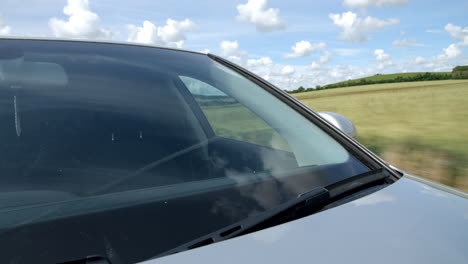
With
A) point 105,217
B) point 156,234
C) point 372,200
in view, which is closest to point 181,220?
point 156,234

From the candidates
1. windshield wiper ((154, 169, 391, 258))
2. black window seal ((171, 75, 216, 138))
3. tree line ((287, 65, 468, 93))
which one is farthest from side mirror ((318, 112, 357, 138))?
tree line ((287, 65, 468, 93))

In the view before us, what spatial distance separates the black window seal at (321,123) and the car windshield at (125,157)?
0.03 m

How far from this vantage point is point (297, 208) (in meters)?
1.04

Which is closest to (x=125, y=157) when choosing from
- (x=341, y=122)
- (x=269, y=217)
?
(x=269, y=217)

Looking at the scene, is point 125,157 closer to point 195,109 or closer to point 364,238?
point 364,238

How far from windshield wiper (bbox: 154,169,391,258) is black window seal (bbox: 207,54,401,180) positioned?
7 cm

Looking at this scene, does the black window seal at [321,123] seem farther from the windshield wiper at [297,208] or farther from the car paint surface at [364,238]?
the car paint surface at [364,238]

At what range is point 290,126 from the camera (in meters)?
1.58

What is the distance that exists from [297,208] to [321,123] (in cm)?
59

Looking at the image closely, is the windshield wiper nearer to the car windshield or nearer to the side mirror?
the car windshield

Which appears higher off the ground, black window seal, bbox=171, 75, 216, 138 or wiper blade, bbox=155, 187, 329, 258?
black window seal, bbox=171, 75, 216, 138

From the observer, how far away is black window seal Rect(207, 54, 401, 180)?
141cm

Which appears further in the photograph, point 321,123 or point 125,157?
point 321,123

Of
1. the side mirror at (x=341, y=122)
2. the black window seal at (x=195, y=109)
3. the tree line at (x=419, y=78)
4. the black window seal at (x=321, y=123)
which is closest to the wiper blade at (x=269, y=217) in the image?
the black window seal at (x=321, y=123)
